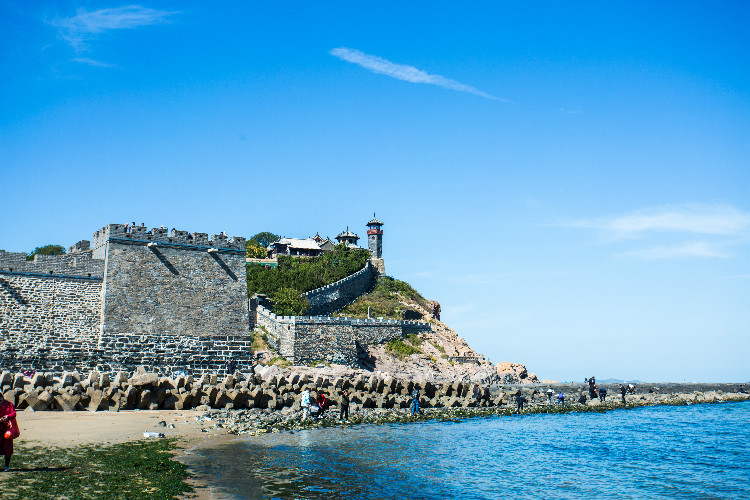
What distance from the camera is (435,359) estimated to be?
50156mm

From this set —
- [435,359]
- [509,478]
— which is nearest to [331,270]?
[435,359]

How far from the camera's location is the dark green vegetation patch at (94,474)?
10898 millimetres

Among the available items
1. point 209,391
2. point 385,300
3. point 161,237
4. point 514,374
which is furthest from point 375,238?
point 209,391

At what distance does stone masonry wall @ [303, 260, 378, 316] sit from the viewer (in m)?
54.5

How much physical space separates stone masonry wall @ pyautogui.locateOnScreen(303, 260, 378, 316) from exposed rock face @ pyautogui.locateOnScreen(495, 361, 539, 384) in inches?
614

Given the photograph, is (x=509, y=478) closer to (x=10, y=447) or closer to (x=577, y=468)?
(x=577, y=468)

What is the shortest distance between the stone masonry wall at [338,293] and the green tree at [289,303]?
170 centimetres

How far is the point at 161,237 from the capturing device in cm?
3095

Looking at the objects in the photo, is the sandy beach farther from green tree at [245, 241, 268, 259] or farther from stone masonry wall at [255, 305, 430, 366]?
green tree at [245, 241, 268, 259]

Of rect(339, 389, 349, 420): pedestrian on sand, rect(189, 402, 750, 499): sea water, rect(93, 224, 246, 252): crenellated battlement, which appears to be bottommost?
rect(189, 402, 750, 499): sea water

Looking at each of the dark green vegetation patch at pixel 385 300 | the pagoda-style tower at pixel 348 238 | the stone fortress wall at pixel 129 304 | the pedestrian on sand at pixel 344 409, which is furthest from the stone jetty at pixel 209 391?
the pagoda-style tower at pixel 348 238

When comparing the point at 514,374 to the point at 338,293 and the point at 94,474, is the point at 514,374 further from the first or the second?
the point at 94,474

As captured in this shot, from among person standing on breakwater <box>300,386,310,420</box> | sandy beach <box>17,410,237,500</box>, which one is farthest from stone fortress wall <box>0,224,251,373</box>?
person standing on breakwater <box>300,386,310,420</box>

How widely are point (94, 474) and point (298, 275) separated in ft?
148
